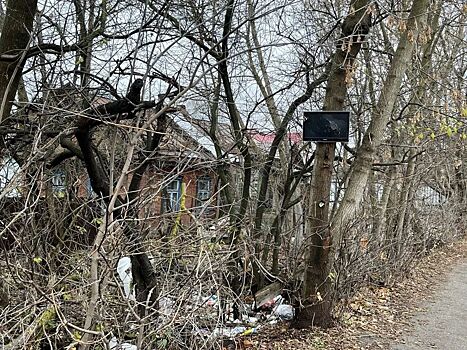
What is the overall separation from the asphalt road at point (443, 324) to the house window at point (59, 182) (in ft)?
15.3

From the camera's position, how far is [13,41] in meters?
5.62

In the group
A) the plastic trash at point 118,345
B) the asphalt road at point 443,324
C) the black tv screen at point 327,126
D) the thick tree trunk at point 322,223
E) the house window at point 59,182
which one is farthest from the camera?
the house window at point 59,182

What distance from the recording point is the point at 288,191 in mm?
8391

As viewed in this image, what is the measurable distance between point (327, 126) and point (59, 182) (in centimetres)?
375

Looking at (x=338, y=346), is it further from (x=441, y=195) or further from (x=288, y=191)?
(x=441, y=195)

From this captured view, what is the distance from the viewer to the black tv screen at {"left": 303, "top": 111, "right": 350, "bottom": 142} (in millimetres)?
5875

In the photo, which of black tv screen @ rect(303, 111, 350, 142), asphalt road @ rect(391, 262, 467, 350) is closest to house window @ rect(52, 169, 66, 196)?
black tv screen @ rect(303, 111, 350, 142)

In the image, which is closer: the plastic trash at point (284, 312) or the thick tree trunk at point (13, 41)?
the thick tree trunk at point (13, 41)

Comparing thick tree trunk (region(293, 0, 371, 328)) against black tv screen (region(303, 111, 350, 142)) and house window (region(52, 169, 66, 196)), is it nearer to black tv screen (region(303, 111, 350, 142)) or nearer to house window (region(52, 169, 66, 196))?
black tv screen (region(303, 111, 350, 142))

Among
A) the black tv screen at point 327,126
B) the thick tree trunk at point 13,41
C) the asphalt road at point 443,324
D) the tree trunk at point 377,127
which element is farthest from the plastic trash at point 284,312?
the thick tree trunk at point 13,41

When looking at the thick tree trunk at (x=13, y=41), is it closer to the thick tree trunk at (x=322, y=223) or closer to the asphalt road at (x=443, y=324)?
the thick tree trunk at (x=322, y=223)

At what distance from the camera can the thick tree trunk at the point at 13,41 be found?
531 cm

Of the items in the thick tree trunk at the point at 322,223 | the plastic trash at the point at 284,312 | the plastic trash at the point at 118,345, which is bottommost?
the plastic trash at the point at 284,312

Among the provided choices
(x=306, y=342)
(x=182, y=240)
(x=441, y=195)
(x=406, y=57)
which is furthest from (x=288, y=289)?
(x=441, y=195)
